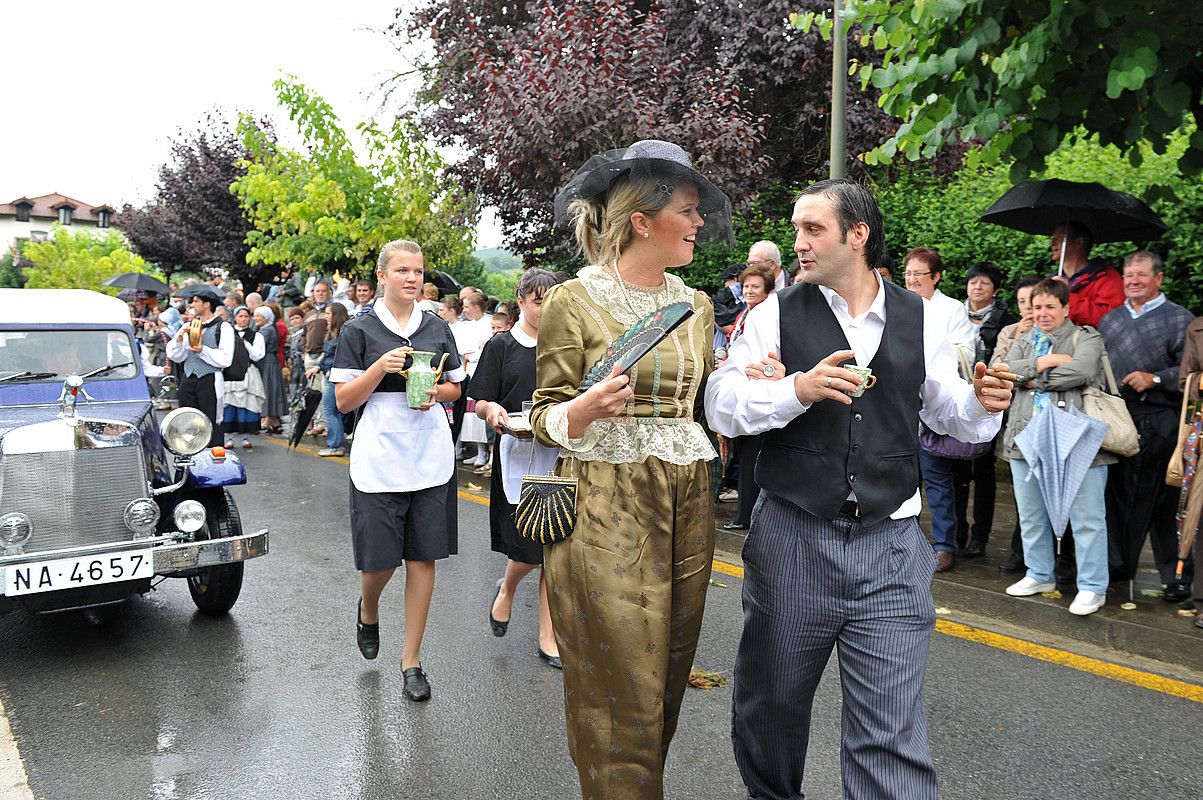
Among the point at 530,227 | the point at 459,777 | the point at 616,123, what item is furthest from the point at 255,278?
the point at 459,777

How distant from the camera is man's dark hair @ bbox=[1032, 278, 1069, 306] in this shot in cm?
614

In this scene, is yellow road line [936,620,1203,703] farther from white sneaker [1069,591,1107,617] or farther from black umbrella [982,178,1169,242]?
black umbrella [982,178,1169,242]

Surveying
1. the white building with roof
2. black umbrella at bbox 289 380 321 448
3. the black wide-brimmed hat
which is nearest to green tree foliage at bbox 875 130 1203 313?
the black wide-brimmed hat

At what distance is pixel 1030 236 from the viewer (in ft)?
28.5

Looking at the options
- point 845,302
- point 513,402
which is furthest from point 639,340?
point 513,402

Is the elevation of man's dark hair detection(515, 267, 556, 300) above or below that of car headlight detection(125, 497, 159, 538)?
above

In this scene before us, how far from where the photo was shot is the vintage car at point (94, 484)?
15.9 feet

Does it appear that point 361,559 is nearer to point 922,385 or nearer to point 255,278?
point 922,385

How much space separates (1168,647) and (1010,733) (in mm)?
1591

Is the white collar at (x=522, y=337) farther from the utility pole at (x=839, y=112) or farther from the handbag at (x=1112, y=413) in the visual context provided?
the utility pole at (x=839, y=112)

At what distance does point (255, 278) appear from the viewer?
101ft

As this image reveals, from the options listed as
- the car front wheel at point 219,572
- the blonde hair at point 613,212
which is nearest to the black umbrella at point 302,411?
the car front wheel at point 219,572

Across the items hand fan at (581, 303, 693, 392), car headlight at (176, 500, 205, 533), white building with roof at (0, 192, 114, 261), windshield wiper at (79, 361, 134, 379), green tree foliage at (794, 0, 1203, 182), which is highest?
white building with roof at (0, 192, 114, 261)

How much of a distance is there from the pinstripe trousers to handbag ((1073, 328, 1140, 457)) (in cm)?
353
